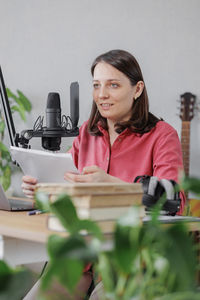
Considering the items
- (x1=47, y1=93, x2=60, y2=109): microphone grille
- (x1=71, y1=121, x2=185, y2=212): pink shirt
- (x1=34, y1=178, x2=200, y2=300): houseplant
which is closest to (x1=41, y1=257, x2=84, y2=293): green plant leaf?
(x1=34, y1=178, x2=200, y2=300): houseplant

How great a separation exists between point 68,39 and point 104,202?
3265mm

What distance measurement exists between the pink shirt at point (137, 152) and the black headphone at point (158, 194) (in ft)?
0.84

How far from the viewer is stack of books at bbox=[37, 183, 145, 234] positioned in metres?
1.11

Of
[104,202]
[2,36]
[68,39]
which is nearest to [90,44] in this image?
[68,39]

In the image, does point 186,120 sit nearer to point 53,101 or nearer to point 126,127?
point 126,127

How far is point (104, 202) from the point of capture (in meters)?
1.14

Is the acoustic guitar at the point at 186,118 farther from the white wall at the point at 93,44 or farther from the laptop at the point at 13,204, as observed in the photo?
the laptop at the point at 13,204

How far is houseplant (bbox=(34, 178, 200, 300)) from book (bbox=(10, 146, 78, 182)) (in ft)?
2.50

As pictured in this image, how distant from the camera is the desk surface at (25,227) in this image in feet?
3.67

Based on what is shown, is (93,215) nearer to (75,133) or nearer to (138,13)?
(75,133)

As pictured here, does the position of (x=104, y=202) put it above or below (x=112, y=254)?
below

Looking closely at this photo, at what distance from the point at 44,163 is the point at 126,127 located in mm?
629

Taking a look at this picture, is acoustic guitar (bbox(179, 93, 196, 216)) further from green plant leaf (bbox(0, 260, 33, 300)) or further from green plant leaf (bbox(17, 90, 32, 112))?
green plant leaf (bbox(0, 260, 33, 300))

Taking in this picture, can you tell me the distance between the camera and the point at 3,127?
4.04 metres
